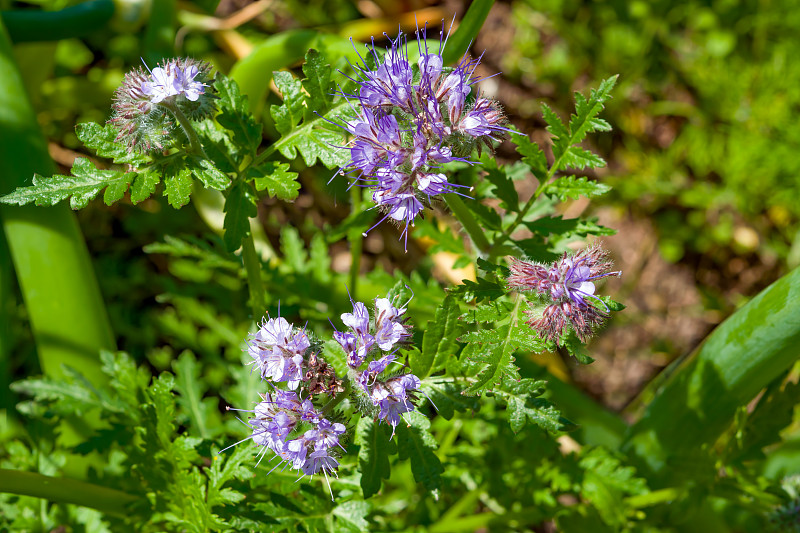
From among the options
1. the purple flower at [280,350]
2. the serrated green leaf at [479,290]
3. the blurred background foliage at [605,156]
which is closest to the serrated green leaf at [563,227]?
the serrated green leaf at [479,290]

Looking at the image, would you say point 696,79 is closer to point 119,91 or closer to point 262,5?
point 262,5

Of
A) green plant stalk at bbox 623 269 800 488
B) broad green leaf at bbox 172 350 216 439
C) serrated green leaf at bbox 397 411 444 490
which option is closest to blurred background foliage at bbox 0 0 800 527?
broad green leaf at bbox 172 350 216 439

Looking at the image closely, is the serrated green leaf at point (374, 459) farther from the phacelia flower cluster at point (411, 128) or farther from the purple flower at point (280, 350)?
the phacelia flower cluster at point (411, 128)

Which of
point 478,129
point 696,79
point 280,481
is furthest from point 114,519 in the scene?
point 696,79

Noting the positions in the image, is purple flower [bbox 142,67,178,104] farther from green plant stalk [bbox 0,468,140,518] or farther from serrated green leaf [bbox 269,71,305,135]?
green plant stalk [bbox 0,468,140,518]

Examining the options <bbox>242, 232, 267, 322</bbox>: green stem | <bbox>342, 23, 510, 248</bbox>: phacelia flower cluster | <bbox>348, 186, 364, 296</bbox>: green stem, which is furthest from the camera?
<bbox>348, 186, 364, 296</bbox>: green stem

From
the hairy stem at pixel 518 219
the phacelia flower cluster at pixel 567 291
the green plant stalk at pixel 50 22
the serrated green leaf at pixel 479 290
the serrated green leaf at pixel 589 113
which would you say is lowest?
the phacelia flower cluster at pixel 567 291
